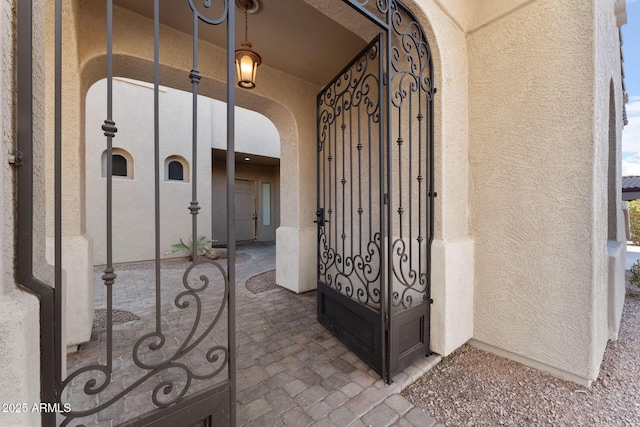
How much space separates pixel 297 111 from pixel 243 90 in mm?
811

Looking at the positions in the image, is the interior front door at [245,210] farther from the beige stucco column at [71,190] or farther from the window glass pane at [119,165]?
the beige stucco column at [71,190]

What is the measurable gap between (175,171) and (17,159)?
662cm

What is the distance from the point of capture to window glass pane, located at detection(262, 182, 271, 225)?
9859 millimetres

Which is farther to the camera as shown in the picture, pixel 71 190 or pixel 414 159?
pixel 414 159

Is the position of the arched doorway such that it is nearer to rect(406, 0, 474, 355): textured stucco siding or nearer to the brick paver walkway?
the brick paver walkway

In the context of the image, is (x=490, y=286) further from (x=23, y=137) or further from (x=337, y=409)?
(x=23, y=137)

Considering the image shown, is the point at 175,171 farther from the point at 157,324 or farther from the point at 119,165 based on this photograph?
the point at 157,324

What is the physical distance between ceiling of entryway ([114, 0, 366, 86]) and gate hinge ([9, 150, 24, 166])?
2.02 meters

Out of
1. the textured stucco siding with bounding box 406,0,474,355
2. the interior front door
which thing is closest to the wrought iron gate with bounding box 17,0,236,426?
the textured stucco siding with bounding box 406,0,474,355

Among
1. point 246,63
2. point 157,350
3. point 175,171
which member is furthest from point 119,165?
point 157,350

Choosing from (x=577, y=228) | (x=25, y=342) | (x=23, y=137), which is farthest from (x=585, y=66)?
(x=25, y=342)

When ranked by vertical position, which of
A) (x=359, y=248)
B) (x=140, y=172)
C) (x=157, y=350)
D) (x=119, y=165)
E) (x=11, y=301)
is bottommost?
(x=157, y=350)

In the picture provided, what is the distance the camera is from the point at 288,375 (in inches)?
73.3

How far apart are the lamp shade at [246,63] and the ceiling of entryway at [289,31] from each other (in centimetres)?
40
